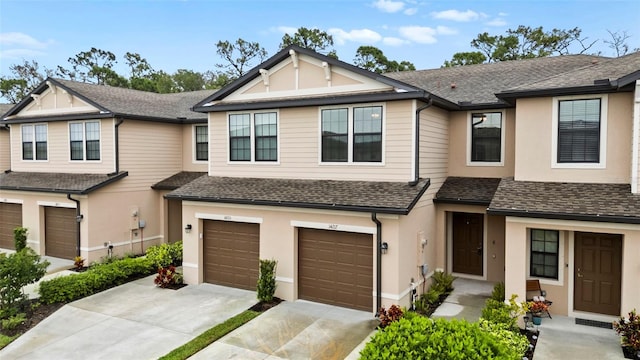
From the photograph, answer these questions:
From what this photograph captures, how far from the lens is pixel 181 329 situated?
9.54m

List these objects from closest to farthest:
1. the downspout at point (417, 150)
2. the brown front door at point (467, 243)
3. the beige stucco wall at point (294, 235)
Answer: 1. the beige stucco wall at point (294, 235)
2. the downspout at point (417, 150)
3. the brown front door at point (467, 243)

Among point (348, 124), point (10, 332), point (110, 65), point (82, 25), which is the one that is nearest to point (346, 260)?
point (348, 124)

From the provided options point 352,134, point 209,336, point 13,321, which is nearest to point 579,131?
point 352,134

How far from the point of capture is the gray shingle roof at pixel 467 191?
11.9 metres

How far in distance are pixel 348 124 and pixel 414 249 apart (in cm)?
387

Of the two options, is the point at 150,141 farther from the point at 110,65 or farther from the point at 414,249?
the point at 110,65

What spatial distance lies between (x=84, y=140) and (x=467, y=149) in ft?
49.0

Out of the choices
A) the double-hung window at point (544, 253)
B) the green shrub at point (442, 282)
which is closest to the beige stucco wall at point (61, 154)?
the green shrub at point (442, 282)

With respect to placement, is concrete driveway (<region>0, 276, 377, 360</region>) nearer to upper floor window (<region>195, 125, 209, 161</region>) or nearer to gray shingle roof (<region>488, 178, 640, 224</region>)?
gray shingle roof (<region>488, 178, 640, 224</region>)

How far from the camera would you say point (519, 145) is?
421 inches

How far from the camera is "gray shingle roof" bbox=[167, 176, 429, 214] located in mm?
10016

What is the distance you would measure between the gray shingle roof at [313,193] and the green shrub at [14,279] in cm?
412

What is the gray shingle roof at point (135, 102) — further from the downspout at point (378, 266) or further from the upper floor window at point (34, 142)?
the downspout at point (378, 266)

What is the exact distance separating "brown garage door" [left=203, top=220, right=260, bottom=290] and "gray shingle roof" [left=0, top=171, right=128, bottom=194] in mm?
5307
